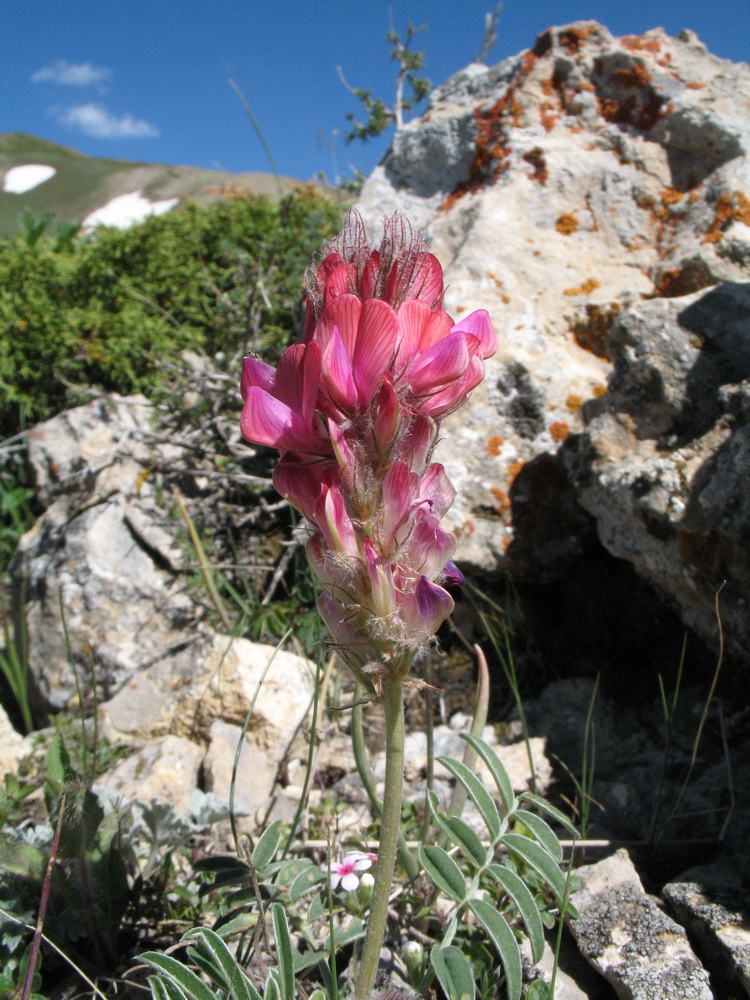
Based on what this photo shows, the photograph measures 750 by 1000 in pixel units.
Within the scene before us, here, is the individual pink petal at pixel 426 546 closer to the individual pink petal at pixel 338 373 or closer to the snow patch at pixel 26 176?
the individual pink petal at pixel 338 373

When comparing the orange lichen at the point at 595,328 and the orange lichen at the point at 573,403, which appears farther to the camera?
the orange lichen at the point at 595,328

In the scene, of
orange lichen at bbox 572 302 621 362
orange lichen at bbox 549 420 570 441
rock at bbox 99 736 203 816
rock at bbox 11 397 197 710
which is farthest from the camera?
rock at bbox 11 397 197 710

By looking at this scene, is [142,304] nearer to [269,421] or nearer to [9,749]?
[9,749]

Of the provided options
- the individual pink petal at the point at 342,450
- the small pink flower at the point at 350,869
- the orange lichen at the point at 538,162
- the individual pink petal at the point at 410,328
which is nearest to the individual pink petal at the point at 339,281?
the individual pink petal at the point at 410,328

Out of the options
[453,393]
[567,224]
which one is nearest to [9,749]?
[453,393]

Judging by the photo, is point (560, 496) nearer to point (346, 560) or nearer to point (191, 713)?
point (191, 713)

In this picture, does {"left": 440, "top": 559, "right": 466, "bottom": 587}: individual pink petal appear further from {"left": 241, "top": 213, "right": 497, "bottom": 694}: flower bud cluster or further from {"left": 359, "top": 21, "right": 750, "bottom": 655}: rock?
{"left": 359, "top": 21, "right": 750, "bottom": 655}: rock

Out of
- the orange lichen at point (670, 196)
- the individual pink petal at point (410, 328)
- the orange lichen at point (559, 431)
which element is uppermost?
the orange lichen at point (670, 196)

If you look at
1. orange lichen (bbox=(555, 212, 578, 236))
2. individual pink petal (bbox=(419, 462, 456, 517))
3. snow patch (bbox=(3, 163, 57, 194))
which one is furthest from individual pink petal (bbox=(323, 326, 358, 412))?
snow patch (bbox=(3, 163, 57, 194))
